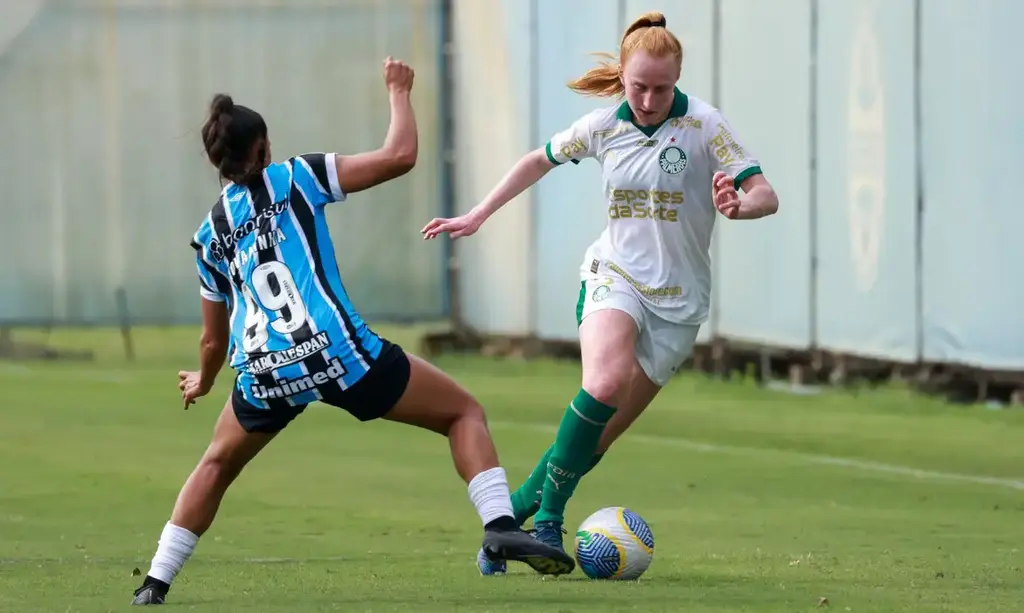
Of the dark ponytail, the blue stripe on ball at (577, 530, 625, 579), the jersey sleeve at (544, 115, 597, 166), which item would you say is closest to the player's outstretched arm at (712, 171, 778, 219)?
the jersey sleeve at (544, 115, 597, 166)

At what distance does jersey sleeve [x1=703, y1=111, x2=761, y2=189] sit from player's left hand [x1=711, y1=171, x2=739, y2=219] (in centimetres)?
33

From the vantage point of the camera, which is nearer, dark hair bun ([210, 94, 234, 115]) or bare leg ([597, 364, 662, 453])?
dark hair bun ([210, 94, 234, 115])

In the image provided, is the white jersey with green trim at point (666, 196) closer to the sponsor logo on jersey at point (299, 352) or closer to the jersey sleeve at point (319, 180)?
the jersey sleeve at point (319, 180)

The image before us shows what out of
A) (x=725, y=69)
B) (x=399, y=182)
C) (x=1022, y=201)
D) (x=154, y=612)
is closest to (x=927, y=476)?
(x=1022, y=201)

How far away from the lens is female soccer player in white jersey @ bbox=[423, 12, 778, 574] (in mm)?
8180

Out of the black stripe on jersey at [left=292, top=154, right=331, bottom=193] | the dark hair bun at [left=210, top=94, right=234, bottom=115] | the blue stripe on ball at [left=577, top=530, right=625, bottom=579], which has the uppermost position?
the dark hair bun at [left=210, top=94, right=234, bottom=115]

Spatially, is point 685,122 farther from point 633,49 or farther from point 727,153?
point 633,49

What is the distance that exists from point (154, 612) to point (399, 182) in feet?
53.6

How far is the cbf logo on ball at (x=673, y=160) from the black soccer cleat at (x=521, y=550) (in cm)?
173

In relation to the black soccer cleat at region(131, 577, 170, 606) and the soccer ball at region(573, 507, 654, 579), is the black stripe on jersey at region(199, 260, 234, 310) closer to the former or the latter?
the black soccer cleat at region(131, 577, 170, 606)

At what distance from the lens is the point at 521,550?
23.6ft

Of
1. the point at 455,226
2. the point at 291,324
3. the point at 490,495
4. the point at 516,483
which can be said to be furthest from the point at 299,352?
the point at 516,483

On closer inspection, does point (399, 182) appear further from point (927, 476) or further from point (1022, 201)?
point (927, 476)

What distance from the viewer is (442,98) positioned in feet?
76.3
